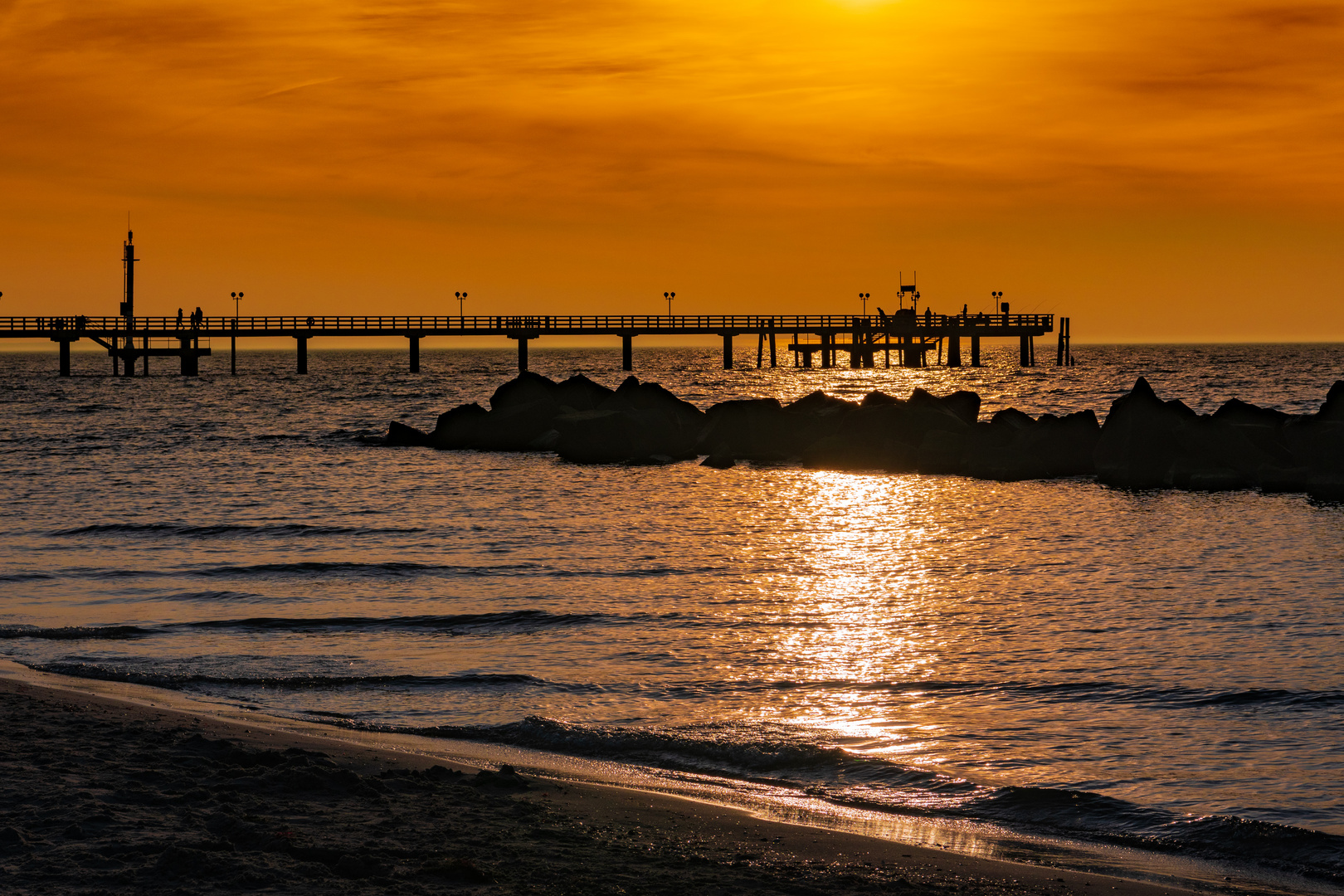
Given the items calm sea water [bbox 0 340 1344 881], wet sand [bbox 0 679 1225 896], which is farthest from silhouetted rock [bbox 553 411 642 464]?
wet sand [bbox 0 679 1225 896]

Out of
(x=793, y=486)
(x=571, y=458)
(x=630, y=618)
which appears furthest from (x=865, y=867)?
(x=571, y=458)

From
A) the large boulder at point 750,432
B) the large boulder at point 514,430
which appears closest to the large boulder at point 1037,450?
the large boulder at point 750,432

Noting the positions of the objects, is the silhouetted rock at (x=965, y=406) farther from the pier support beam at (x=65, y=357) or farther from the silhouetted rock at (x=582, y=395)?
the pier support beam at (x=65, y=357)

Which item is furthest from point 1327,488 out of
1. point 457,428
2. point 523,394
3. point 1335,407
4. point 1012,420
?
point 457,428

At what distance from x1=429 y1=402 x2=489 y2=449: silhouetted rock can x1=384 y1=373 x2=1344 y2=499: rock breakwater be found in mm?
44

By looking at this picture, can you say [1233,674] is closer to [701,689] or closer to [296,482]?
[701,689]

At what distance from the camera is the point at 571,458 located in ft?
115

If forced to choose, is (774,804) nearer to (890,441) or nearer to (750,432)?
(890,441)

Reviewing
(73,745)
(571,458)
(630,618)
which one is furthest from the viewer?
(571,458)

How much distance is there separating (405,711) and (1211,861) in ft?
18.1

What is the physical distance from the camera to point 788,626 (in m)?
12.8

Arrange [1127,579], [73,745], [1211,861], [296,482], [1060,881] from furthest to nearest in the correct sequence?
[296,482], [1127,579], [73,745], [1211,861], [1060,881]

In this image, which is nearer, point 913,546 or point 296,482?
point 913,546

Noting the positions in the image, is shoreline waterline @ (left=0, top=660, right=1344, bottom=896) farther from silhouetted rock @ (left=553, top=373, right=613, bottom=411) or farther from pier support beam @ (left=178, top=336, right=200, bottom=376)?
pier support beam @ (left=178, top=336, right=200, bottom=376)
